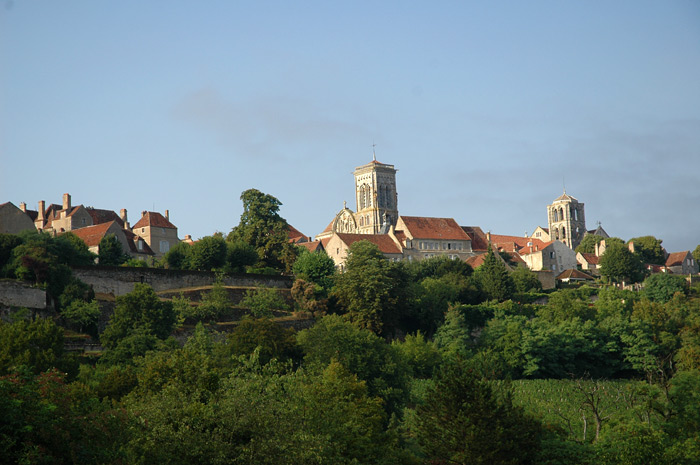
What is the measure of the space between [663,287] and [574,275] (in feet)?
41.0

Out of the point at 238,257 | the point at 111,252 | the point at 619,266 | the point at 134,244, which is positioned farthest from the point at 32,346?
the point at 619,266

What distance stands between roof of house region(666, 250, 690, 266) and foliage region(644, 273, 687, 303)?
98.2 feet

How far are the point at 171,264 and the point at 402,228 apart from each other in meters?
34.4

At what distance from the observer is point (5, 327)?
147 feet

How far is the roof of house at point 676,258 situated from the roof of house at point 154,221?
60069 mm

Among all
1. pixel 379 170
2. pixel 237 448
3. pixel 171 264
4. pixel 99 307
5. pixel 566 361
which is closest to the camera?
pixel 237 448

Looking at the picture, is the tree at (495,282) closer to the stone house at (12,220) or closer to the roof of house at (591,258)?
the roof of house at (591,258)

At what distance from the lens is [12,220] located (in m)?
72.9

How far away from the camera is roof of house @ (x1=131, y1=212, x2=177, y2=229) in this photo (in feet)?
282

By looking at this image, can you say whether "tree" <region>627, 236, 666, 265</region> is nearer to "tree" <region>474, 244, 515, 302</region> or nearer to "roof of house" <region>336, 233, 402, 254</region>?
"roof of house" <region>336, 233, 402, 254</region>

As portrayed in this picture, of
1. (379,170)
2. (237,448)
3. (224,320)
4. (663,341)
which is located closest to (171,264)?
(224,320)

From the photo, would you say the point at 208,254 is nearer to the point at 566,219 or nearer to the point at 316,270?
the point at 316,270

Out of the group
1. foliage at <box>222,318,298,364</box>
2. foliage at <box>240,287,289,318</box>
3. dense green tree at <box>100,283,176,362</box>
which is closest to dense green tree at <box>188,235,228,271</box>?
foliage at <box>240,287,289,318</box>

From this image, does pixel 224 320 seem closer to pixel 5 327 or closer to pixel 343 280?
pixel 343 280
